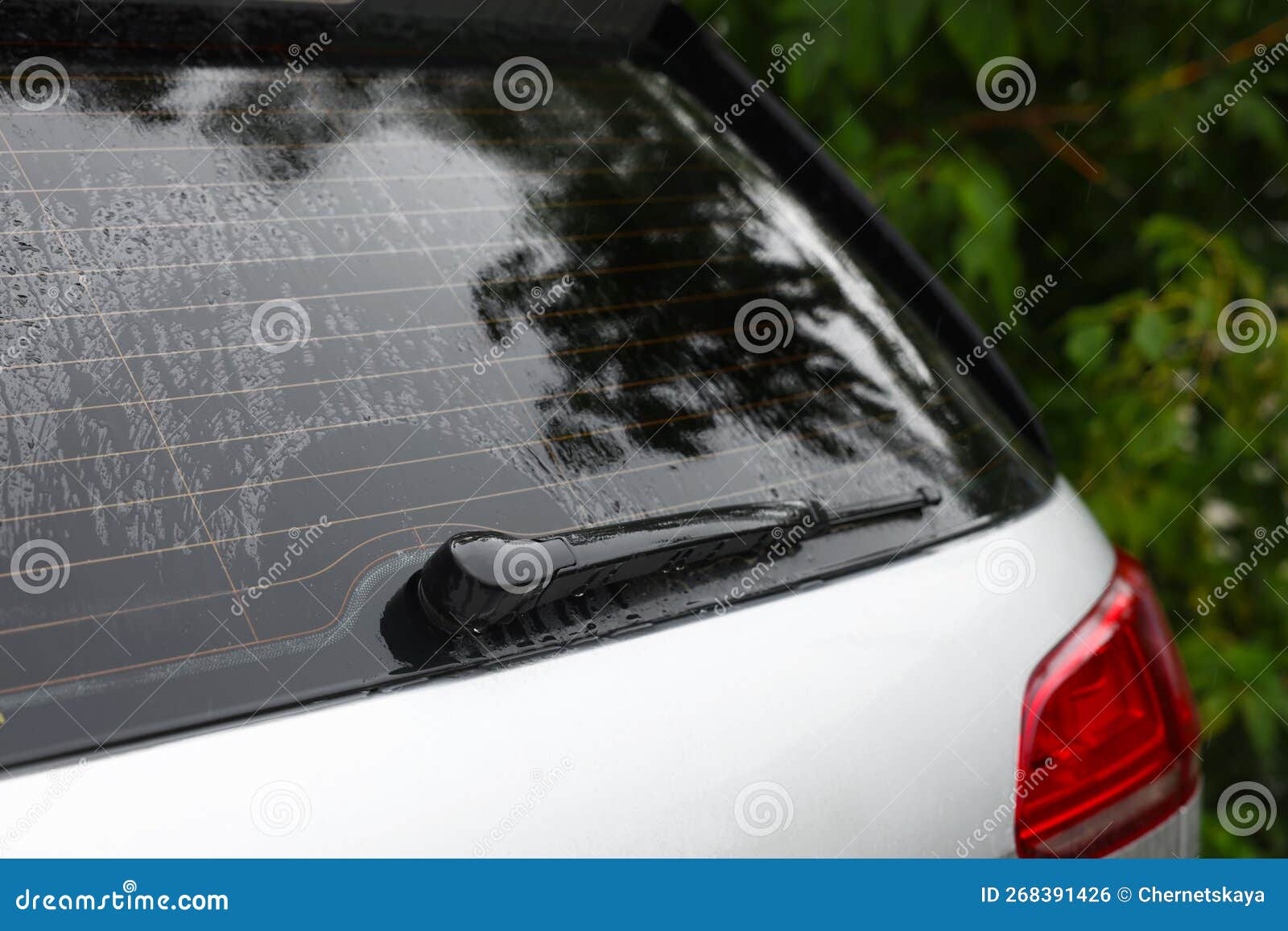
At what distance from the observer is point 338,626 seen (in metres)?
1.17

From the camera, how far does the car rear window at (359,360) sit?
1112 millimetres

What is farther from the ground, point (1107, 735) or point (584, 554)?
point (1107, 735)

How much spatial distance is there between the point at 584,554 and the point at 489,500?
0.43 feet

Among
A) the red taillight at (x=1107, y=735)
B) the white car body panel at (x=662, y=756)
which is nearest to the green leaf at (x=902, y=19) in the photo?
the red taillight at (x=1107, y=735)

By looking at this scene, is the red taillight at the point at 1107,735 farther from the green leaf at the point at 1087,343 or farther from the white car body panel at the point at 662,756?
the green leaf at the point at 1087,343

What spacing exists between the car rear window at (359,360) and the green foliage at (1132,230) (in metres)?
1.49

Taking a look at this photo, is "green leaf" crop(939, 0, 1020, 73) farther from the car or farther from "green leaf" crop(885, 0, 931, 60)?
the car

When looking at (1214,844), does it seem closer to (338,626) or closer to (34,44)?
(338,626)

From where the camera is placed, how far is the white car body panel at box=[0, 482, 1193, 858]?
1.03 metres

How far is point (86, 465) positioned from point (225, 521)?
0.14 metres

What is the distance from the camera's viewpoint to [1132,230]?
12.3ft

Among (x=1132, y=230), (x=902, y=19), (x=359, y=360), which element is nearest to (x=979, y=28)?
(x=902, y=19)

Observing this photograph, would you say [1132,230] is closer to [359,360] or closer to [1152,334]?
[1152,334]

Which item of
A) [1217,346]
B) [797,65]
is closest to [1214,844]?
[1217,346]
